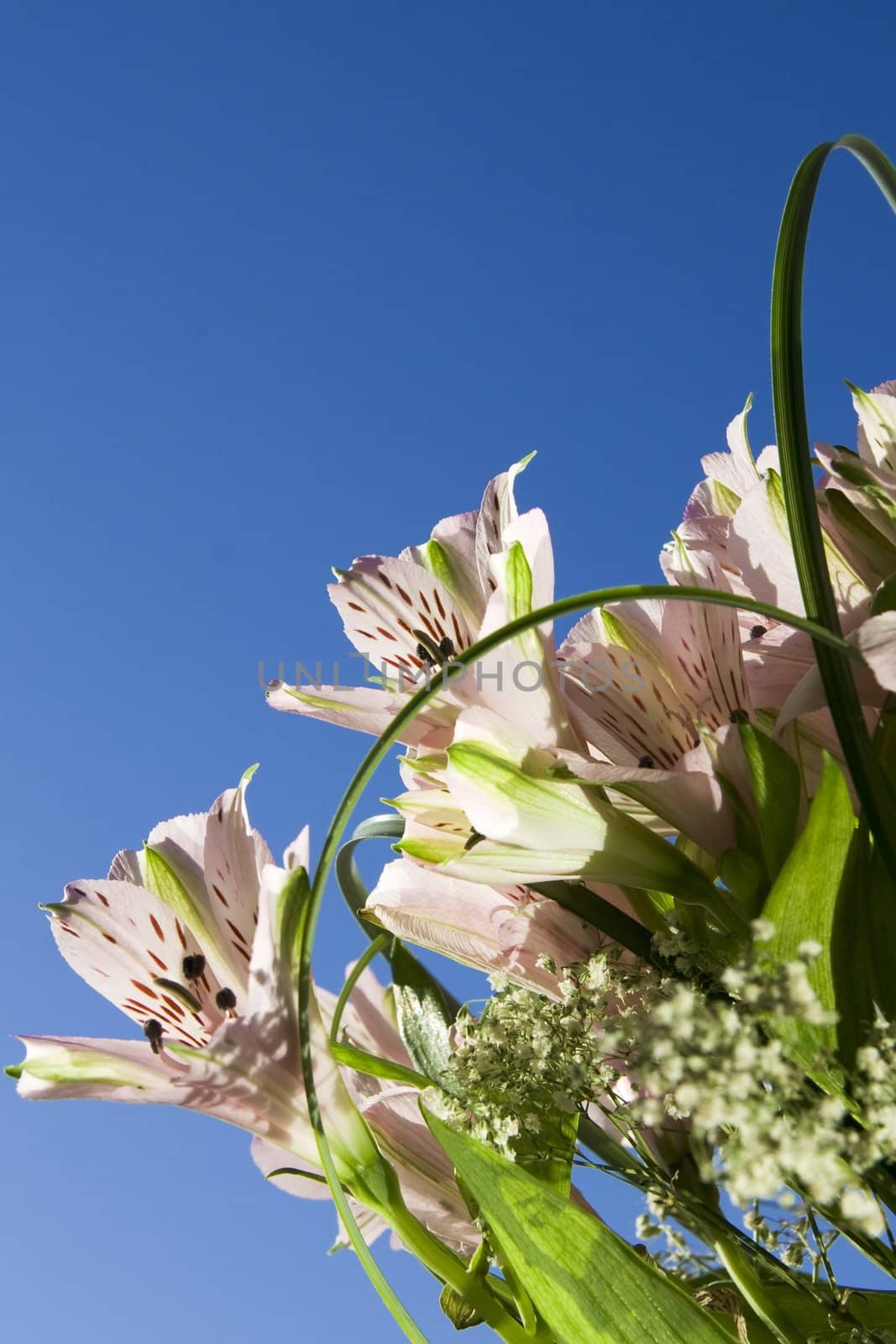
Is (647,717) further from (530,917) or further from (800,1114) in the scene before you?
(800,1114)

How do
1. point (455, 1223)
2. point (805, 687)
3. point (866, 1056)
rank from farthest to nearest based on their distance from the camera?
point (455, 1223)
point (805, 687)
point (866, 1056)

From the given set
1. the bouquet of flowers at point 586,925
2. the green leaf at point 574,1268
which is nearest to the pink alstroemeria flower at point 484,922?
the bouquet of flowers at point 586,925

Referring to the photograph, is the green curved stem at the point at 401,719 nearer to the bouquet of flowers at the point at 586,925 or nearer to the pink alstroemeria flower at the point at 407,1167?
the bouquet of flowers at the point at 586,925

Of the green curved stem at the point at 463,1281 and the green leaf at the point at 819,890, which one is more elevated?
the green leaf at the point at 819,890

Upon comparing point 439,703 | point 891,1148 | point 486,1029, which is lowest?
point 891,1148

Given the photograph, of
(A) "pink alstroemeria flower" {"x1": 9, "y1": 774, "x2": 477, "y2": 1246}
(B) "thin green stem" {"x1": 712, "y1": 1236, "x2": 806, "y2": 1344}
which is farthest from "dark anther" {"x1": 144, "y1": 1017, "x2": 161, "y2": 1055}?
(B) "thin green stem" {"x1": 712, "y1": 1236, "x2": 806, "y2": 1344}

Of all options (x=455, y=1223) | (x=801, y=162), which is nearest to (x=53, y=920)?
(x=455, y=1223)

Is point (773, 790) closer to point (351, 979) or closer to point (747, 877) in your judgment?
point (747, 877)
